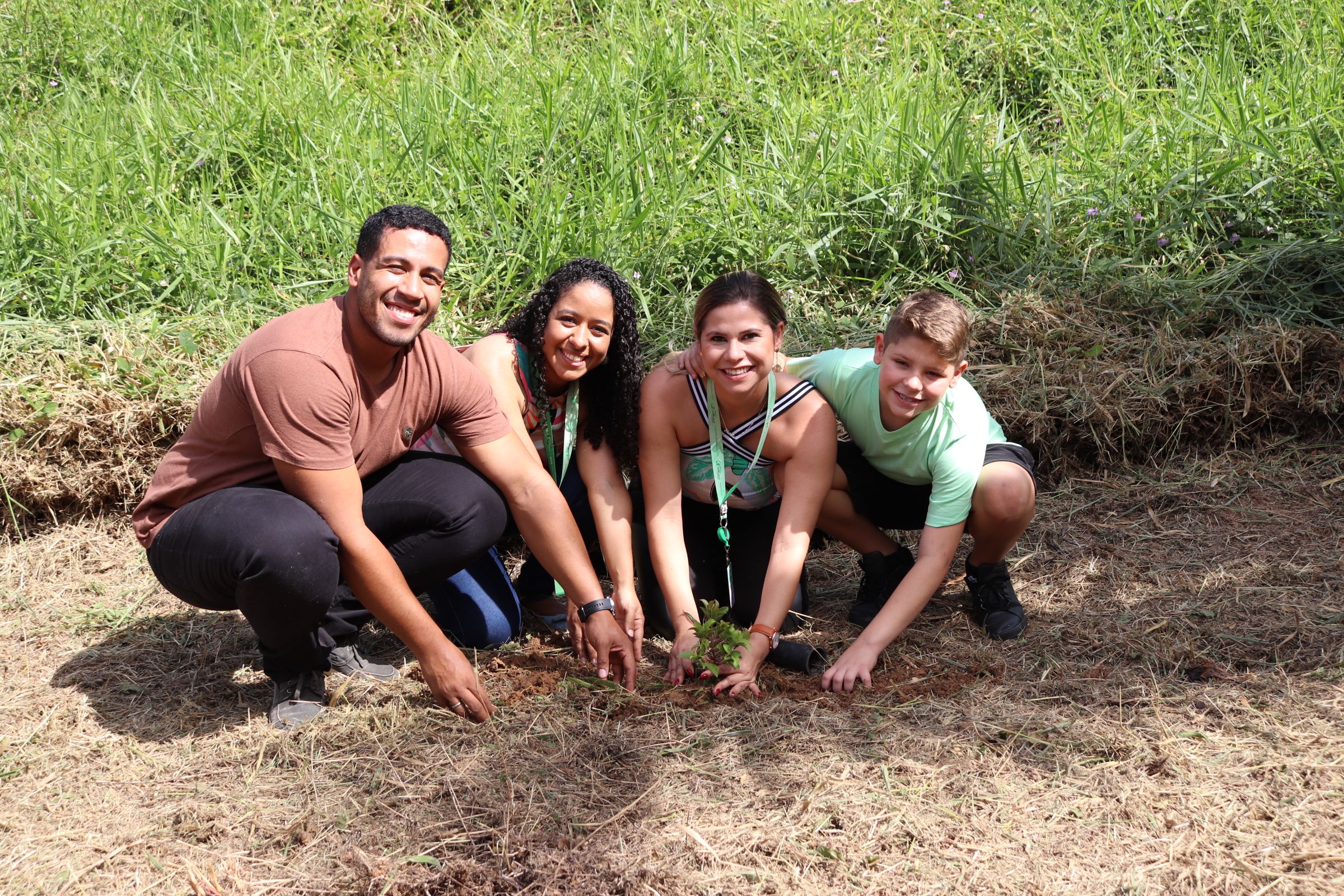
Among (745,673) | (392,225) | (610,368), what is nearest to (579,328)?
(610,368)

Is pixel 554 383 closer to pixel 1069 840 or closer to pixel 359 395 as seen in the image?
pixel 359 395

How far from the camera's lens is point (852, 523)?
3.26 metres

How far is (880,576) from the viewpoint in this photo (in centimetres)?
323

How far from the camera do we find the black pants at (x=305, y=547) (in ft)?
8.14

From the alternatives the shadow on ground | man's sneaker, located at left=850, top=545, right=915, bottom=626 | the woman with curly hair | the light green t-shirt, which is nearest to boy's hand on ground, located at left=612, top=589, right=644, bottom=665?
the woman with curly hair

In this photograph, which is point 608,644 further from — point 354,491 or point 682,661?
point 354,491

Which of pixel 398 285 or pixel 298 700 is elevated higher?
pixel 398 285

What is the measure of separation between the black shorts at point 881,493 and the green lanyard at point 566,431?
78 cm

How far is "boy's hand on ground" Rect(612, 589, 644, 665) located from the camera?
285 centimetres

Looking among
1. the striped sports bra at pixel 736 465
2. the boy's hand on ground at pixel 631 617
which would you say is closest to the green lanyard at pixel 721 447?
the striped sports bra at pixel 736 465

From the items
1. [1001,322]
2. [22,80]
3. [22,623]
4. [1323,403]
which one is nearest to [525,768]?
[22,623]

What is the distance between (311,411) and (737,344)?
1080 mm

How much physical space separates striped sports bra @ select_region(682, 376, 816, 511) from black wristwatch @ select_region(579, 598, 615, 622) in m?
0.51

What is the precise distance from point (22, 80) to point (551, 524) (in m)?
4.84
